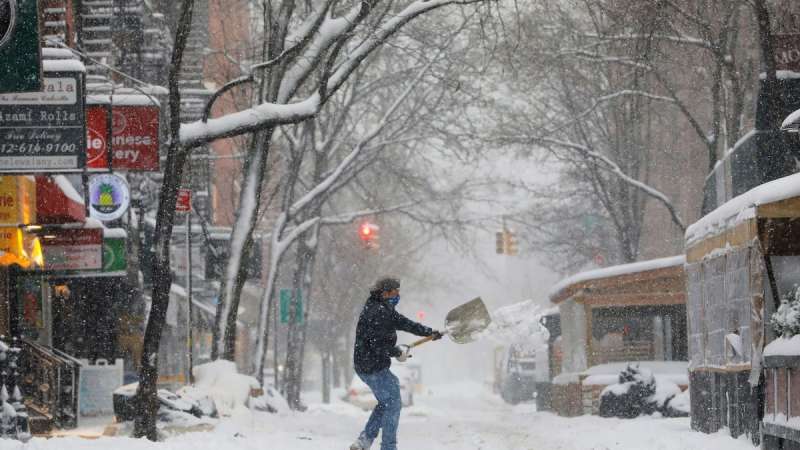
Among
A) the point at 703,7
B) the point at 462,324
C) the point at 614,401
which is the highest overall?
the point at 703,7

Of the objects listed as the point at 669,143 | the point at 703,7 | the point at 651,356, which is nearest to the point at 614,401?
the point at 651,356

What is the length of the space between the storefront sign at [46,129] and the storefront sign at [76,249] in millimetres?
7300

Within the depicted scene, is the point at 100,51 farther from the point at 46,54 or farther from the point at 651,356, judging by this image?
the point at 651,356

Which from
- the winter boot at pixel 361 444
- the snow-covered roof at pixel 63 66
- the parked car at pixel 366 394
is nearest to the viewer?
the winter boot at pixel 361 444

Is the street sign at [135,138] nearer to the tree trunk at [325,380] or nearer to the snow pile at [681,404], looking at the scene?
the snow pile at [681,404]

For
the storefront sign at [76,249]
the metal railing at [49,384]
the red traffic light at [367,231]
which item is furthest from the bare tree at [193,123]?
the red traffic light at [367,231]

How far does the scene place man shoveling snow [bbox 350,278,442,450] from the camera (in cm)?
1361

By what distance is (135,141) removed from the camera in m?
21.1

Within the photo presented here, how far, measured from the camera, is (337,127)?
33906 millimetres

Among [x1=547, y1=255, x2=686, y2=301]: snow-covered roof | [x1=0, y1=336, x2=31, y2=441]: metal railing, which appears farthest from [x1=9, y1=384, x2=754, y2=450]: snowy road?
[x1=547, y1=255, x2=686, y2=301]: snow-covered roof

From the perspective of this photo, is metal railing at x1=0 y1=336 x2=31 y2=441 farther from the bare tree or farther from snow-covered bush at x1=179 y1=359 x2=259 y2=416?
snow-covered bush at x1=179 y1=359 x2=259 y2=416

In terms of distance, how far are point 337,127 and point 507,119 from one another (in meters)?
6.33

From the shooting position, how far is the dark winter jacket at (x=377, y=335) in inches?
535

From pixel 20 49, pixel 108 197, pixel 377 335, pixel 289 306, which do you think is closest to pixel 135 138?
pixel 108 197
